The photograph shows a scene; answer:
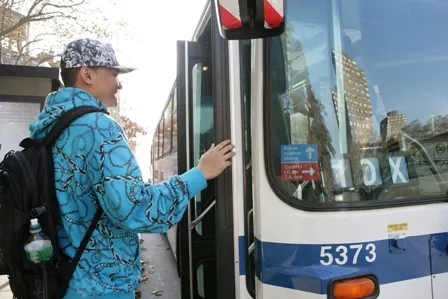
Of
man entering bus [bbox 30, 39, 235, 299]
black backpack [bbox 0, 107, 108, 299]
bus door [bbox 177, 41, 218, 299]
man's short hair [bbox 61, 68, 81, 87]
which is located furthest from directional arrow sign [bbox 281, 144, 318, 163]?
man's short hair [bbox 61, 68, 81, 87]

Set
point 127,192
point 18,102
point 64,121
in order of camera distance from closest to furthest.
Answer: point 127,192
point 64,121
point 18,102

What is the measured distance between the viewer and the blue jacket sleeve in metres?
1.49

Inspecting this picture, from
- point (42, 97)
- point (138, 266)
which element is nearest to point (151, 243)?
point (42, 97)

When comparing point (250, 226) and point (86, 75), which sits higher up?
point (86, 75)

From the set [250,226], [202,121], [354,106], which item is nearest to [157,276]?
[202,121]

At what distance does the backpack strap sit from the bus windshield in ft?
2.79

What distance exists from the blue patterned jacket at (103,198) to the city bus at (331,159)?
1.45 feet

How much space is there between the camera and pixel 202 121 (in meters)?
3.28

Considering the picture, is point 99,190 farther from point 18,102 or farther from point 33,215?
point 18,102

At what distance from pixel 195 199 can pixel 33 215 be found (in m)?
1.60

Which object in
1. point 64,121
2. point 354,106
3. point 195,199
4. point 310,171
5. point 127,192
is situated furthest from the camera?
point 195,199

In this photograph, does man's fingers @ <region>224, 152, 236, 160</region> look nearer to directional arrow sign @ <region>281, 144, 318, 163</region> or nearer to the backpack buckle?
directional arrow sign @ <region>281, 144, 318, 163</region>

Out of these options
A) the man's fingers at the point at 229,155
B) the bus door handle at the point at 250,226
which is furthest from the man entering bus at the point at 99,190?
the bus door handle at the point at 250,226

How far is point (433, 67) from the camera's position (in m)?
2.21
